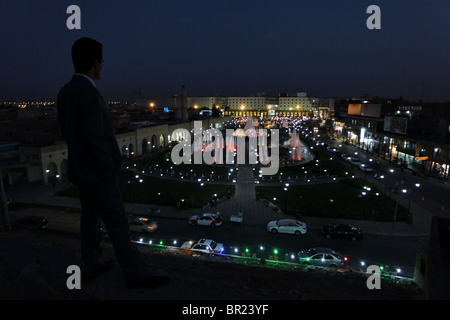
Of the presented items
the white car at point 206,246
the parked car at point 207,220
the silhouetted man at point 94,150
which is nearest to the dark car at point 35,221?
the parked car at point 207,220

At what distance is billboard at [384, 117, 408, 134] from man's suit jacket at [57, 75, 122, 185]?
4029cm

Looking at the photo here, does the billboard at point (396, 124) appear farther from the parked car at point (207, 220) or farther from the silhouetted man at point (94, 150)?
the silhouetted man at point (94, 150)

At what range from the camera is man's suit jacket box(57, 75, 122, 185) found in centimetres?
255

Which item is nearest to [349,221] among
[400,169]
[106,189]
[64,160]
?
[106,189]

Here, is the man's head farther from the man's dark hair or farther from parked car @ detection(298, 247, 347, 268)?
parked car @ detection(298, 247, 347, 268)

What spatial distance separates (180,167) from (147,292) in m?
26.5

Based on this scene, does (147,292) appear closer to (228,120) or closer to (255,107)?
(228,120)

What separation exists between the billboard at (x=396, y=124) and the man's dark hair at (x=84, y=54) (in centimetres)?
4018

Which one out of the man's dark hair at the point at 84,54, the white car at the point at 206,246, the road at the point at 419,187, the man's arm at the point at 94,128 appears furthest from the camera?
the road at the point at 419,187

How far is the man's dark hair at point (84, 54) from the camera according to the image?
2750 millimetres

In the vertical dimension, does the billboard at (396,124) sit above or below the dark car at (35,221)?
above

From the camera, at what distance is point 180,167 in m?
29.1

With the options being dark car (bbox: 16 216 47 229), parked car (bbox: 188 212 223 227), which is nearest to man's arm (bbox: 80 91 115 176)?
parked car (bbox: 188 212 223 227)

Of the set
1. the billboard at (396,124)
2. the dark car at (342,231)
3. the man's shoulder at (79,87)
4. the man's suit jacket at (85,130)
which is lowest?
the dark car at (342,231)
